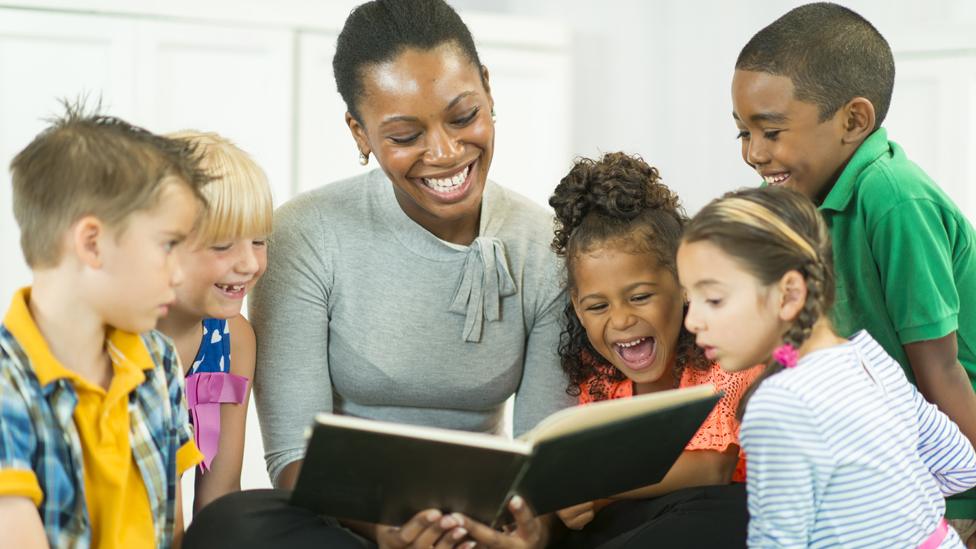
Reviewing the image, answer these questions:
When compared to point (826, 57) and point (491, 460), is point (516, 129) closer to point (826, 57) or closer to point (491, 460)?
point (826, 57)

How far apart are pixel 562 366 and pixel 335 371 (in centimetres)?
41

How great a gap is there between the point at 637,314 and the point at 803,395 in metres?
0.50

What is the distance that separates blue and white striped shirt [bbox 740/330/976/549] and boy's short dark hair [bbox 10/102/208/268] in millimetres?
859

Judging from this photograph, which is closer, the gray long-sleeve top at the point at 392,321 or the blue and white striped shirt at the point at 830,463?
the blue and white striped shirt at the point at 830,463

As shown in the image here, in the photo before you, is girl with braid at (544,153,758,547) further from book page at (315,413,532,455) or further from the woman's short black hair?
book page at (315,413,532,455)

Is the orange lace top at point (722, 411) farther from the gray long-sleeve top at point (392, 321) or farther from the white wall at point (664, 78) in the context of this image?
the white wall at point (664, 78)

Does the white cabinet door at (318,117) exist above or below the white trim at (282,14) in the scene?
below

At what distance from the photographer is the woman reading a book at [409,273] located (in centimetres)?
199

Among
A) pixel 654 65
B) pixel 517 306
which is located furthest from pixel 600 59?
pixel 517 306

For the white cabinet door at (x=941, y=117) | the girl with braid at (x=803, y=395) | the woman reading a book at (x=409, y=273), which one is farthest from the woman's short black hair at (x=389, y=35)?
the white cabinet door at (x=941, y=117)

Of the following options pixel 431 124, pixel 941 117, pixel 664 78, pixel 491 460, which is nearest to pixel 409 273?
pixel 431 124

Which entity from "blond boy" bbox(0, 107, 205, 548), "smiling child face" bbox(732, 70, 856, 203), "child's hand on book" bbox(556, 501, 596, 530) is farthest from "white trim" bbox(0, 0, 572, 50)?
"child's hand on book" bbox(556, 501, 596, 530)

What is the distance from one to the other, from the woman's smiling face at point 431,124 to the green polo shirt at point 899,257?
0.60 metres

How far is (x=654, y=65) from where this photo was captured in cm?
401
